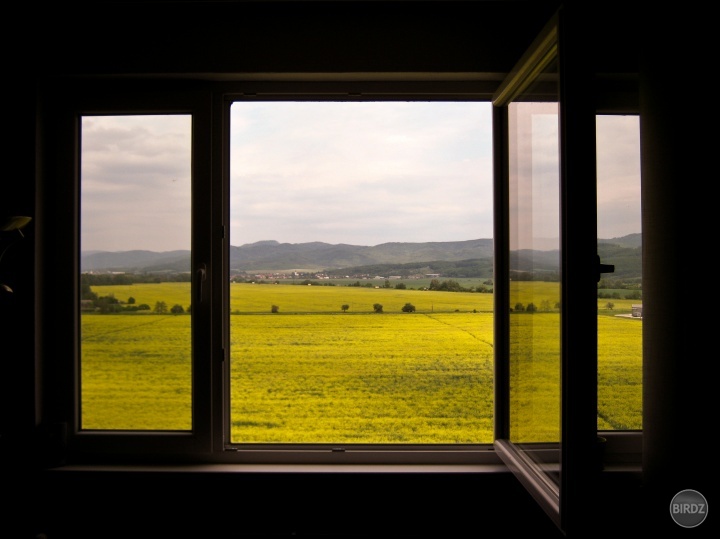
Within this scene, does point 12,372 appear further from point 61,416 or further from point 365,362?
point 365,362

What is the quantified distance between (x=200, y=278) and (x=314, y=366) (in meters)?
0.64

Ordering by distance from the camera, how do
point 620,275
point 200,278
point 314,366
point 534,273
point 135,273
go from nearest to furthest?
point 620,275 < point 534,273 < point 200,278 < point 135,273 < point 314,366

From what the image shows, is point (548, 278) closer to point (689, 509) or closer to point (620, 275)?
point (620, 275)

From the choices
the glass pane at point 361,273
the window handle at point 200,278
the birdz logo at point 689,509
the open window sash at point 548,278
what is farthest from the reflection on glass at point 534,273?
the window handle at point 200,278

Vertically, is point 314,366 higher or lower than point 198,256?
lower

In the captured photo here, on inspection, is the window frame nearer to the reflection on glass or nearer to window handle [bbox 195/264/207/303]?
window handle [bbox 195/264/207/303]

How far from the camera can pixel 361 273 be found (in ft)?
7.63

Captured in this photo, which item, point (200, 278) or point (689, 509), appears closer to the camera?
point (689, 509)

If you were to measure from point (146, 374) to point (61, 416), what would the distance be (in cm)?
37

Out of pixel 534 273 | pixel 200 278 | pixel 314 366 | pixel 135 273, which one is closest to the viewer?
pixel 534 273

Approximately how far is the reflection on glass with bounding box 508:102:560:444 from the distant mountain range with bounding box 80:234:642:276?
32cm

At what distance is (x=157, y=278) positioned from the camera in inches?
86.9

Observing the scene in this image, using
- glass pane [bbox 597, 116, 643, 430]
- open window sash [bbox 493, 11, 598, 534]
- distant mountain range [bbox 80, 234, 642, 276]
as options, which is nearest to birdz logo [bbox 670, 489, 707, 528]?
glass pane [bbox 597, 116, 643, 430]

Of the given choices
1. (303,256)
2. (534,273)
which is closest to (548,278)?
(534,273)
